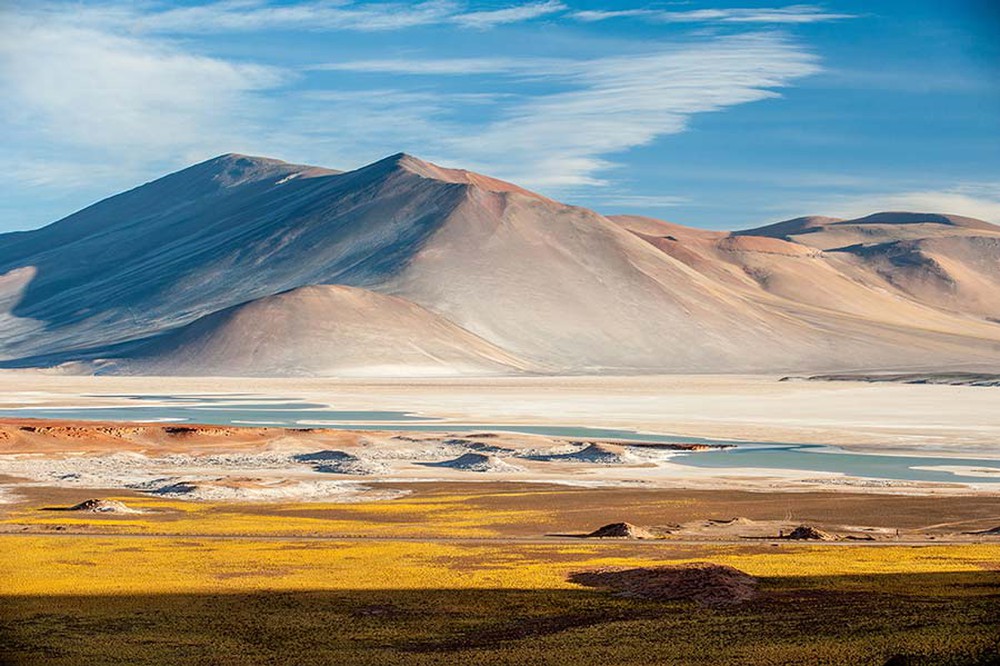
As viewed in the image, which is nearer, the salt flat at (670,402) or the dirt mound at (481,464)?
the dirt mound at (481,464)

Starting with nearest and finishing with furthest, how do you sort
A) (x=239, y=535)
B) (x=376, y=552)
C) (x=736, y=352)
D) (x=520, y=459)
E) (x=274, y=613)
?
(x=274, y=613) < (x=376, y=552) < (x=239, y=535) < (x=520, y=459) < (x=736, y=352)

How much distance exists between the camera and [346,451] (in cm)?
5034

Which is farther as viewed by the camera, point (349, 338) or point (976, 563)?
point (349, 338)

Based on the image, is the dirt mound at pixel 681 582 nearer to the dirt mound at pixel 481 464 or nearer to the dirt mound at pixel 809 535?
the dirt mound at pixel 809 535

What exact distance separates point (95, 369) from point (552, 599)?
15216cm

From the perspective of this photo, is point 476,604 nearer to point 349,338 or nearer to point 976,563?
point 976,563

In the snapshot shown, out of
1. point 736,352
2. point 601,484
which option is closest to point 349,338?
point 736,352

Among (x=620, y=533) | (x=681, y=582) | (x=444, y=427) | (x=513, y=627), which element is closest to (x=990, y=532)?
(x=620, y=533)

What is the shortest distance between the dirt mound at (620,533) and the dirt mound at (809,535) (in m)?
2.67

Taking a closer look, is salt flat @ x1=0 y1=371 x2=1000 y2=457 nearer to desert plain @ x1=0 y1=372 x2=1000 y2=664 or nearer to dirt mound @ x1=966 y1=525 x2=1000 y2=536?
desert plain @ x1=0 y1=372 x2=1000 y2=664

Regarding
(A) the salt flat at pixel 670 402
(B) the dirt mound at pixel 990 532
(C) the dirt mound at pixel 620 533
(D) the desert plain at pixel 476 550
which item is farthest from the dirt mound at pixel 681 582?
(A) the salt flat at pixel 670 402

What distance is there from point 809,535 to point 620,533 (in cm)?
359

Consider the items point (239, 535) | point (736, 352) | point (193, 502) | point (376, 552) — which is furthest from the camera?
point (736, 352)

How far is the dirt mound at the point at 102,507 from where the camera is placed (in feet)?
103
